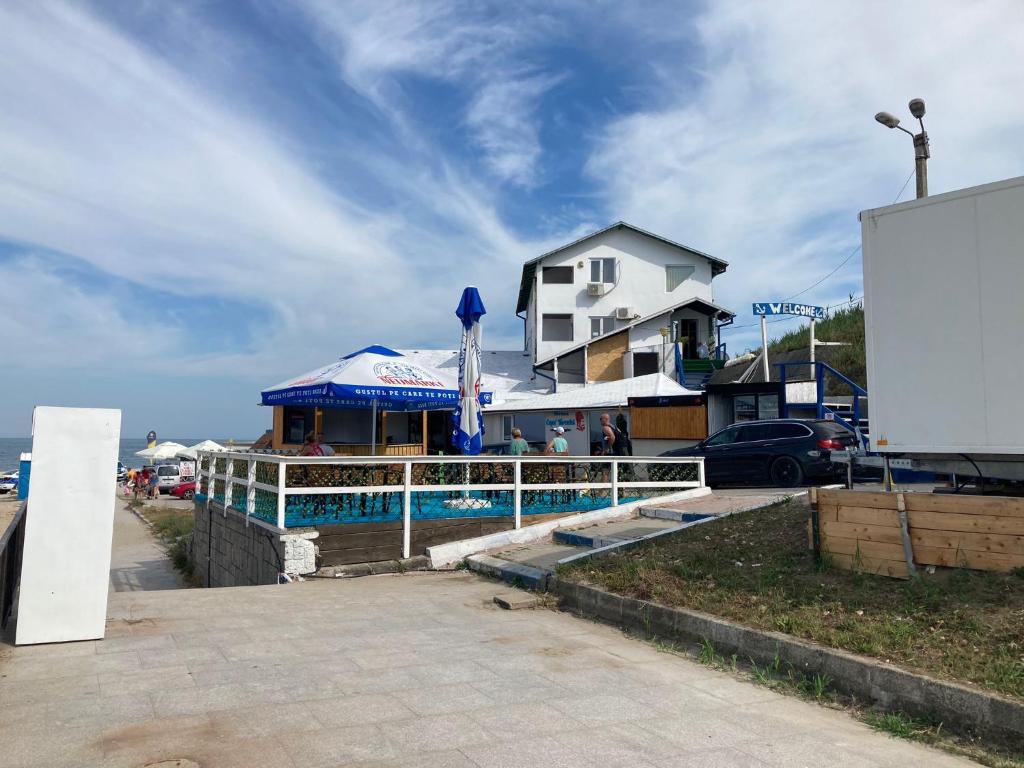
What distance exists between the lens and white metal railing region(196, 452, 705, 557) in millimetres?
9664

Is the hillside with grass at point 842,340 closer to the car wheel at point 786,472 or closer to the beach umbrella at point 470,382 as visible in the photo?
the car wheel at point 786,472

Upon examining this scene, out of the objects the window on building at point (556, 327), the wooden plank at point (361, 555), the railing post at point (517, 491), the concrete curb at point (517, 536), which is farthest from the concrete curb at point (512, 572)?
the window on building at point (556, 327)

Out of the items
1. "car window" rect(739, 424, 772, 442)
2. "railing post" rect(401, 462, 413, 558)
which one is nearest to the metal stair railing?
"car window" rect(739, 424, 772, 442)

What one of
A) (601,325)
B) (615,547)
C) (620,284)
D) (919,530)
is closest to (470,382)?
(615,547)

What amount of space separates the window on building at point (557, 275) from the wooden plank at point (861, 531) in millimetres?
32194

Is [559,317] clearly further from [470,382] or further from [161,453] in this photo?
[470,382]

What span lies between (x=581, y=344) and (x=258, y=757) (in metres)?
30.5

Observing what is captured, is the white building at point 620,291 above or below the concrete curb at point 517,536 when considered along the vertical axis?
above

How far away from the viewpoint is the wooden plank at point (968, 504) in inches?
234

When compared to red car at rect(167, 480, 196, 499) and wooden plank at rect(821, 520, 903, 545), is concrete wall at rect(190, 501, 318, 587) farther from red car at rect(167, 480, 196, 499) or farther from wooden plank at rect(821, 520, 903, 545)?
red car at rect(167, 480, 196, 499)

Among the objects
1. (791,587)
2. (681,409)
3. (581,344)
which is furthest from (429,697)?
(581,344)

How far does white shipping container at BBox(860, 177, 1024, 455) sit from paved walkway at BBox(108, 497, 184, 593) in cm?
1141

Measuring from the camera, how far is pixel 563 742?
4039 millimetres

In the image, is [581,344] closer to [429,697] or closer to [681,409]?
[681,409]
